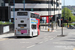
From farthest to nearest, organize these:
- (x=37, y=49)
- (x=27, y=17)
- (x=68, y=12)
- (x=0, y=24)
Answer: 1. (x=68, y=12)
2. (x=0, y=24)
3. (x=27, y=17)
4. (x=37, y=49)

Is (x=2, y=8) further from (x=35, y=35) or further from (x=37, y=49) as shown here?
(x=35, y=35)

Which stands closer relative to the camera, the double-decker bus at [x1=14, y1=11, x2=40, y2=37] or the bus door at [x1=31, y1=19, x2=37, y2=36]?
the double-decker bus at [x1=14, y1=11, x2=40, y2=37]

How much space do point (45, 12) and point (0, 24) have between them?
2698 inches

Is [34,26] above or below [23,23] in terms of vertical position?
below

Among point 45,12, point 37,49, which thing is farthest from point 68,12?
point 37,49

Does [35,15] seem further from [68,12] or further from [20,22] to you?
[68,12]

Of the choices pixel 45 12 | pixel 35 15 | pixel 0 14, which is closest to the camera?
pixel 0 14

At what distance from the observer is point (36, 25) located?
33719mm

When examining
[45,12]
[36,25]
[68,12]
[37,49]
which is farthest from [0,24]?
[68,12]

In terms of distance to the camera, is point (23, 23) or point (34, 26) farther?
point (34, 26)

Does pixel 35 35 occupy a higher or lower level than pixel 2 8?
lower

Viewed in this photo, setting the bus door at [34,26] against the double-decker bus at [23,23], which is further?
the bus door at [34,26]

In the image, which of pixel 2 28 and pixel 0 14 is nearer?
pixel 0 14

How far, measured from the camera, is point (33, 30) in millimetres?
32125
